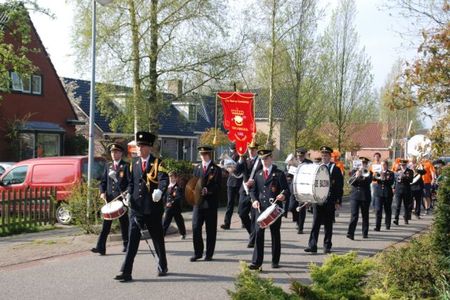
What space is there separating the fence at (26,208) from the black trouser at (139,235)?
593cm

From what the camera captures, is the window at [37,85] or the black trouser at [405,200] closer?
the black trouser at [405,200]

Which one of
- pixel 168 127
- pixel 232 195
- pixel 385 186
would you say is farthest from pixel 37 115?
pixel 385 186

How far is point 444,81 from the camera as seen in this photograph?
1157 cm

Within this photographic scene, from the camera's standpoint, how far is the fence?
13203 millimetres

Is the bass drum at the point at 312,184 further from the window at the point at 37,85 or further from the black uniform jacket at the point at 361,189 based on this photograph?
the window at the point at 37,85

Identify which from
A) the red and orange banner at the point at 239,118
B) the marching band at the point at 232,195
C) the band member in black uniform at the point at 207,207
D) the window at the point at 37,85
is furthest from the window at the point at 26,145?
the band member in black uniform at the point at 207,207

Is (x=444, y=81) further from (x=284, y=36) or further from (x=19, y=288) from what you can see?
(x=284, y=36)

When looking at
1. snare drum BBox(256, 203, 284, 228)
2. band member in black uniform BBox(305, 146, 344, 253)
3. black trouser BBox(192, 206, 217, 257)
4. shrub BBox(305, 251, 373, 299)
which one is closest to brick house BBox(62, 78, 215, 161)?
band member in black uniform BBox(305, 146, 344, 253)

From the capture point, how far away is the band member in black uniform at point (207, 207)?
382 inches

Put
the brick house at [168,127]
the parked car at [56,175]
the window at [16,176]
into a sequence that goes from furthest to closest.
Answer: the brick house at [168,127], the window at [16,176], the parked car at [56,175]

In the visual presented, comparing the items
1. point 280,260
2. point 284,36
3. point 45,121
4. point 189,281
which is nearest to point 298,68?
point 284,36

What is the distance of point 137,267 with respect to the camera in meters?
9.06

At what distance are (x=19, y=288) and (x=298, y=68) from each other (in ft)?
71.8

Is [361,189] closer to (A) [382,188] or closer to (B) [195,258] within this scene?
(A) [382,188]
